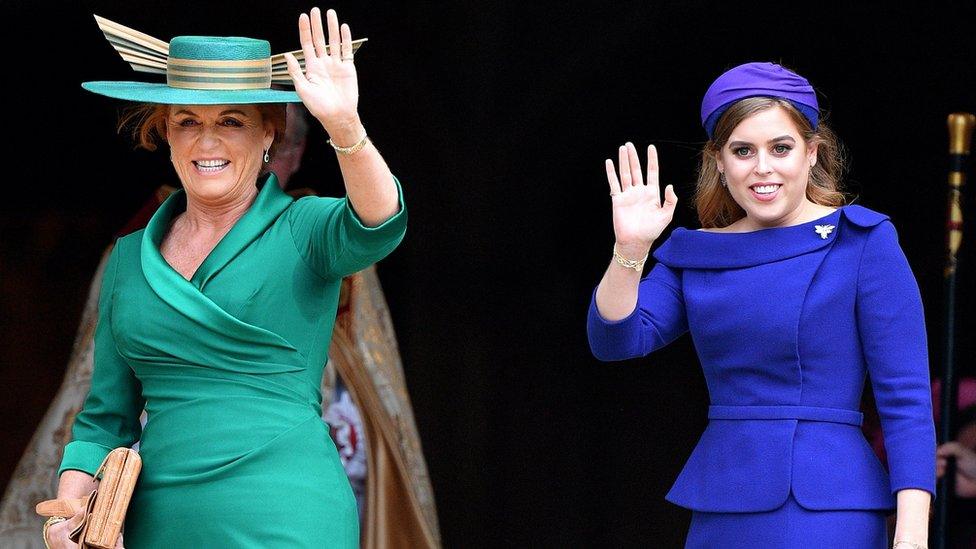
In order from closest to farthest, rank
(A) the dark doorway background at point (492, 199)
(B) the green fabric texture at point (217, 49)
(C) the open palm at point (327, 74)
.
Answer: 1. (C) the open palm at point (327, 74)
2. (B) the green fabric texture at point (217, 49)
3. (A) the dark doorway background at point (492, 199)

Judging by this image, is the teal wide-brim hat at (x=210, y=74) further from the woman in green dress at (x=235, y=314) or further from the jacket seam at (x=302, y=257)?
the jacket seam at (x=302, y=257)

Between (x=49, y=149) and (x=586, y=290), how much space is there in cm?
169

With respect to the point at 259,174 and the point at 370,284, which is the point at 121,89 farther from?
the point at 370,284

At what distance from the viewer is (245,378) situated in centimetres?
323

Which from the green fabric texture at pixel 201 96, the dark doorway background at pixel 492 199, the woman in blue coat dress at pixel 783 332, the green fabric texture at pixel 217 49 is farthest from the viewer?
the dark doorway background at pixel 492 199

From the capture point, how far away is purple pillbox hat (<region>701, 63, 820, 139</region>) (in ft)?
10.9

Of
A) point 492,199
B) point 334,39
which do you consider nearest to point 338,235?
point 334,39

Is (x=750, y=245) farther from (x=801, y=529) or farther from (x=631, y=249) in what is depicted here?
Result: (x=801, y=529)

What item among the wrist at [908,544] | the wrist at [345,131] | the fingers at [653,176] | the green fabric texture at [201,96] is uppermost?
the green fabric texture at [201,96]

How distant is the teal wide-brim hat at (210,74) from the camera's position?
130 inches

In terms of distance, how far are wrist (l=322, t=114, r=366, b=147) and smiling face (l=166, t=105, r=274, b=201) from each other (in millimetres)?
350

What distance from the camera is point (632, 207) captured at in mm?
3307

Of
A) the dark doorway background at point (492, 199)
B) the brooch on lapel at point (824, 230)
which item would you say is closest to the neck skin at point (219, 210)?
the brooch on lapel at point (824, 230)

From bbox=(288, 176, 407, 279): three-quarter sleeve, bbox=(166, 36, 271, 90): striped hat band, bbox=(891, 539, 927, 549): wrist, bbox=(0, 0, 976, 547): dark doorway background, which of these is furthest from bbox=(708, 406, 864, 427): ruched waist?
bbox=(0, 0, 976, 547): dark doorway background
